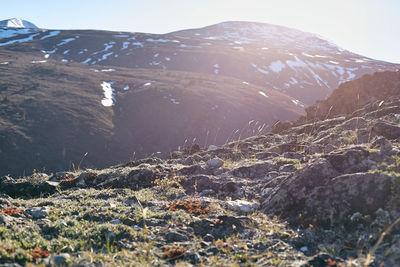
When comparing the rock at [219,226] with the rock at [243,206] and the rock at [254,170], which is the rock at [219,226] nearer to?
the rock at [243,206]

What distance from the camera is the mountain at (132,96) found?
51.0 m

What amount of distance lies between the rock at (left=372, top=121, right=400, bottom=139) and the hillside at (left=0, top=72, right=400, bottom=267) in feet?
0.10

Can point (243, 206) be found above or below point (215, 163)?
above

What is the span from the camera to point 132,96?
2822 inches

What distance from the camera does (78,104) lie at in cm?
6378

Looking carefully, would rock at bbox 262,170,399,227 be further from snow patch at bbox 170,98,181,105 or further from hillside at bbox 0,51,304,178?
snow patch at bbox 170,98,181,105

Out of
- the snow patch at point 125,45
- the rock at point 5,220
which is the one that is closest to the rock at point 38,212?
the rock at point 5,220

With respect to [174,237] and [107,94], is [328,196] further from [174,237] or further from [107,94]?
[107,94]

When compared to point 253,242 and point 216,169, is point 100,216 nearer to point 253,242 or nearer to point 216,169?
point 253,242

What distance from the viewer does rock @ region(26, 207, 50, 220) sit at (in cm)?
598

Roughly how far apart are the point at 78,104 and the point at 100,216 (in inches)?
2478

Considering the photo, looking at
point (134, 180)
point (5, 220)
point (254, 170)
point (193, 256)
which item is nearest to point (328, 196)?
point (193, 256)

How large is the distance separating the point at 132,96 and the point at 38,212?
222ft

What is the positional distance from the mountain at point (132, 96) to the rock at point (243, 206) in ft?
34.0
